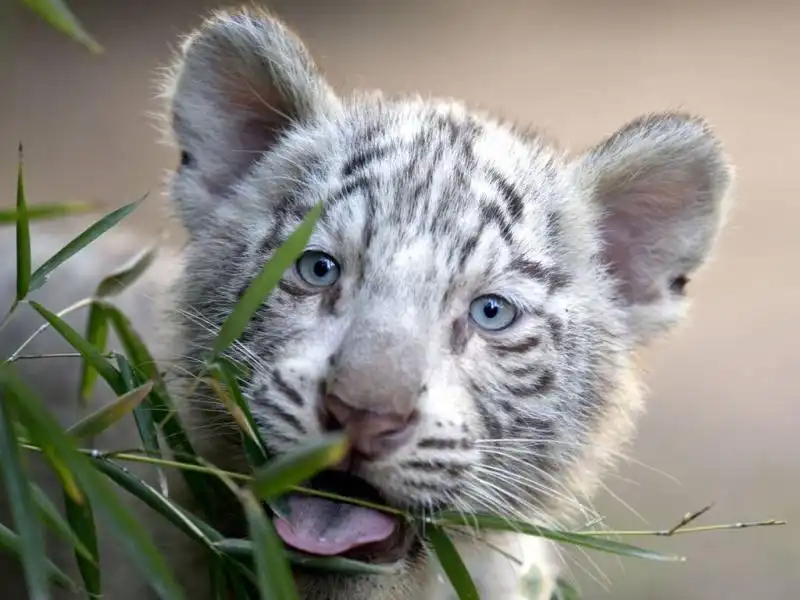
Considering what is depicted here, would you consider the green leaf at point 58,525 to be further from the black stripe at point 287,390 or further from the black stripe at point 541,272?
the black stripe at point 541,272

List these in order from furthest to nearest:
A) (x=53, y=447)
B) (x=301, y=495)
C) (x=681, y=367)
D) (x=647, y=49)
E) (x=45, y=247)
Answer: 1. (x=647, y=49)
2. (x=681, y=367)
3. (x=45, y=247)
4. (x=301, y=495)
5. (x=53, y=447)

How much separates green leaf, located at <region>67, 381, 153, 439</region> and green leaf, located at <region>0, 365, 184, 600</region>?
10 centimetres

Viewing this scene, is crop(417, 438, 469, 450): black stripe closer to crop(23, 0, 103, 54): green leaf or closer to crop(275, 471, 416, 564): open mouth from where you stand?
crop(275, 471, 416, 564): open mouth

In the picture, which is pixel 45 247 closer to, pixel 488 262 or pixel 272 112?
pixel 272 112

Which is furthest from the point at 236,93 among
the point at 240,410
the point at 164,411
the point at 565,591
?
the point at 565,591

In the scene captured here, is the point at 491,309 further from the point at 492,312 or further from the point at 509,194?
the point at 509,194

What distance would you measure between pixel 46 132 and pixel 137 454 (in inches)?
67.7

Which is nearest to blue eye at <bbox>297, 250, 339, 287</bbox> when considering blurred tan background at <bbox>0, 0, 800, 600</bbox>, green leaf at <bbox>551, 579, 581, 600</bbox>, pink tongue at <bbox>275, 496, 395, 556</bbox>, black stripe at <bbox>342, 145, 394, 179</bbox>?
black stripe at <bbox>342, 145, 394, 179</bbox>

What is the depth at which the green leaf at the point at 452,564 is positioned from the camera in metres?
1.10

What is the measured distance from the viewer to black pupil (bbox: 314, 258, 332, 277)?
122 cm

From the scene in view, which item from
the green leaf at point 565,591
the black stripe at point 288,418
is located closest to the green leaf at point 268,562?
the black stripe at point 288,418

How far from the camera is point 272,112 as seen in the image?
1459 millimetres

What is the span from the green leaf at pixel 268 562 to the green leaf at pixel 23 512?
0.57 feet

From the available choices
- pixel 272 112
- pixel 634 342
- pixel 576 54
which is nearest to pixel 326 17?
pixel 576 54
